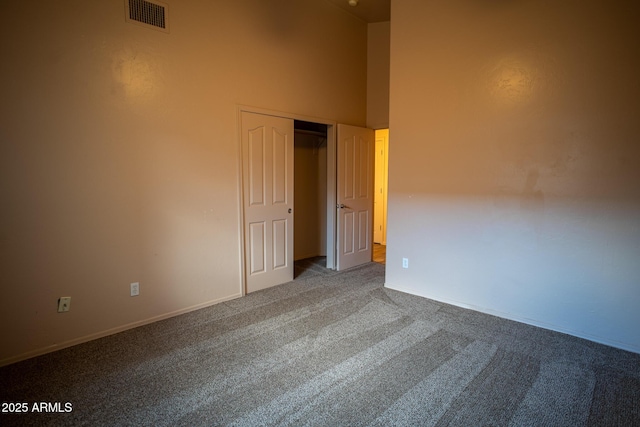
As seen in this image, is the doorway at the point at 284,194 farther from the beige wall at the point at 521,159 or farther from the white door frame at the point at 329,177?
the beige wall at the point at 521,159

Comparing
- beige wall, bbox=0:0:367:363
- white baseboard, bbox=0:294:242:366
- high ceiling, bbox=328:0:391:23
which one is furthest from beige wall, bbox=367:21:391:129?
white baseboard, bbox=0:294:242:366

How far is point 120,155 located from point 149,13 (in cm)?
123

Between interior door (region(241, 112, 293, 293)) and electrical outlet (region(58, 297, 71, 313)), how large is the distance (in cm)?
160

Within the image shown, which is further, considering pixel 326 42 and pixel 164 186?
pixel 326 42

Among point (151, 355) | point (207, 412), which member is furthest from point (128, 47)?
point (207, 412)

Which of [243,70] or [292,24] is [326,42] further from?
[243,70]

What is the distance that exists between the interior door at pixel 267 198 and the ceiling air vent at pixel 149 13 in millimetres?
1050

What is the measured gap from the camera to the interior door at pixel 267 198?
12.2ft

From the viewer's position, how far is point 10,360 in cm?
237

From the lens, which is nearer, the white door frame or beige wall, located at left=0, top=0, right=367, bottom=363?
beige wall, located at left=0, top=0, right=367, bottom=363

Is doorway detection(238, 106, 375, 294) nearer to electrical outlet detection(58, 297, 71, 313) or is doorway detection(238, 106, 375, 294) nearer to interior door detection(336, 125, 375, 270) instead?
interior door detection(336, 125, 375, 270)

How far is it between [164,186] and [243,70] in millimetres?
1463

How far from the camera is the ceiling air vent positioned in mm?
2754

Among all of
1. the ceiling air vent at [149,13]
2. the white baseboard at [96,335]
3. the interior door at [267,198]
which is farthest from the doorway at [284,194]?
the ceiling air vent at [149,13]
